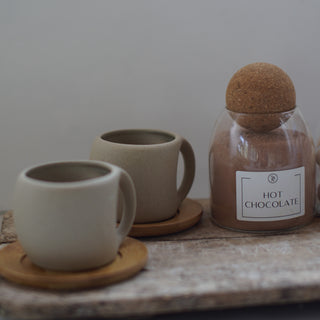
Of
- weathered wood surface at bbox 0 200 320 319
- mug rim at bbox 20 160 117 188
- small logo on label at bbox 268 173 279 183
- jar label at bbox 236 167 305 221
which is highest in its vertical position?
mug rim at bbox 20 160 117 188

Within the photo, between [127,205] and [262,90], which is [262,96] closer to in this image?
[262,90]

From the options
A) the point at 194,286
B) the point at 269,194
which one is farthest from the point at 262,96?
the point at 194,286

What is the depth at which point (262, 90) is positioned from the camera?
1.81 ft

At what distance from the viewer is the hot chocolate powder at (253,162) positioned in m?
0.56

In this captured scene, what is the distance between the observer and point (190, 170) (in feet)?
2.08

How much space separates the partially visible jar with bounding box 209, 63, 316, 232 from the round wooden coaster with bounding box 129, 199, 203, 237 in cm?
4

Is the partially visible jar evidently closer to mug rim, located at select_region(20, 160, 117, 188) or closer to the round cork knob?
the round cork knob

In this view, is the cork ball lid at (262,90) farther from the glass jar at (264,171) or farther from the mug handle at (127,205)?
the mug handle at (127,205)

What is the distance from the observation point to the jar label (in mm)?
562

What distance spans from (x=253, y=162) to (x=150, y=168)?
0.11 metres

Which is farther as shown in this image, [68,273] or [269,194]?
[269,194]

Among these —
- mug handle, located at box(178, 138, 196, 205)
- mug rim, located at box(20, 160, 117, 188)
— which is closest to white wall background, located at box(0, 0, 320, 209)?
mug handle, located at box(178, 138, 196, 205)

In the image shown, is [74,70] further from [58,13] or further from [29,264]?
[29,264]

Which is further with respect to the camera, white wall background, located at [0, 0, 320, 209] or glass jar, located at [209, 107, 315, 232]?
white wall background, located at [0, 0, 320, 209]
